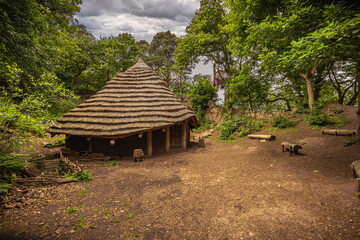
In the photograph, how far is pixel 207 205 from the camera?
4.07m

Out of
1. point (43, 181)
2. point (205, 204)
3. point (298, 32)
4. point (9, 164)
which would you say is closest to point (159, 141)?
point (43, 181)

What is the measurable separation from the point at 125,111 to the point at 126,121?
36.2 inches

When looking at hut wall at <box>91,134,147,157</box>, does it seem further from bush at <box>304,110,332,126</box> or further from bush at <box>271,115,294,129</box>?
bush at <box>304,110,332,126</box>

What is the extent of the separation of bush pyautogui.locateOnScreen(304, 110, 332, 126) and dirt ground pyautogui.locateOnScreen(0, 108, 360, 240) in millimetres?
5556

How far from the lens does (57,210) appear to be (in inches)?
152

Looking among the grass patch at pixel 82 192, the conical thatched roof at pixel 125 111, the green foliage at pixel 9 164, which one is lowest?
the grass patch at pixel 82 192

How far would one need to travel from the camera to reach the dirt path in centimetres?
306

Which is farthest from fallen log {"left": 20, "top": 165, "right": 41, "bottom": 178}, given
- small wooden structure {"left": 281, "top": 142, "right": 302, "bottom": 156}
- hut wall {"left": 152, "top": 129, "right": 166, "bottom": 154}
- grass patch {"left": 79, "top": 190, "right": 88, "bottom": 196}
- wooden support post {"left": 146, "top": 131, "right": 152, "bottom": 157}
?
small wooden structure {"left": 281, "top": 142, "right": 302, "bottom": 156}

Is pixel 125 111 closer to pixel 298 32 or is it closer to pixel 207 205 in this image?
pixel 207 205

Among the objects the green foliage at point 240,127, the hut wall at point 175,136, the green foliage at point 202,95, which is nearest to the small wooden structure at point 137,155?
the hut wall at point 175,136

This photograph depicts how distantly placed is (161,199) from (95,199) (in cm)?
199

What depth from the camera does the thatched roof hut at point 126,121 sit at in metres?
8.34

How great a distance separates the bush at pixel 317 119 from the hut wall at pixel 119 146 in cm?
1289

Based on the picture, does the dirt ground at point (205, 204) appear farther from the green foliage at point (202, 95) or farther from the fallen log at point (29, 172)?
the green foliage at point (202, 95)
